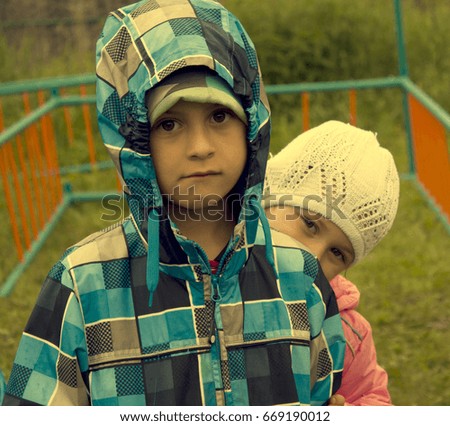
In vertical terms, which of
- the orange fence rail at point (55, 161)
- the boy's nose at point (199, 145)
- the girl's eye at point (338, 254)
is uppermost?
the orange fence rail at point (55, 161)

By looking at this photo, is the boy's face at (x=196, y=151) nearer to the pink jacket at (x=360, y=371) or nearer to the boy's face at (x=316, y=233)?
the boy's face at (x=316, y=233)

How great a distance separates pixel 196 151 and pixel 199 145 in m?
0.01

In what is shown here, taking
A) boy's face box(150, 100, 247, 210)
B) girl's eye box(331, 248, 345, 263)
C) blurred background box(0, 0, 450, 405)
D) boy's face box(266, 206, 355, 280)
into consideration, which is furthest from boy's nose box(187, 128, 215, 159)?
blurred background box(0, 0, 450, 405)

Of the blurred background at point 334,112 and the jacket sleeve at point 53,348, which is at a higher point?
the blurred background at point 334,112

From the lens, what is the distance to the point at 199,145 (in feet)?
6.12

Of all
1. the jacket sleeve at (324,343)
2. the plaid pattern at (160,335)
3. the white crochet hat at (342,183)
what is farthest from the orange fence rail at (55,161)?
the plaid pattern at (160,335)

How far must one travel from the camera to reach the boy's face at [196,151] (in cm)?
188

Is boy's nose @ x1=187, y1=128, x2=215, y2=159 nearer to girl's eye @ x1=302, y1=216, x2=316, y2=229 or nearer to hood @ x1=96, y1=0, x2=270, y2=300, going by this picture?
hood @ x1=96, y1=0, x2=270, y2=300

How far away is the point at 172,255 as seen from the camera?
200cm

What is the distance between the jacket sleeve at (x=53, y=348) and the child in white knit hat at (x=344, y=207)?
0.89 meters

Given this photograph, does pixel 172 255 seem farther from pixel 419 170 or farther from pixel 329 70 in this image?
pixel 329 70

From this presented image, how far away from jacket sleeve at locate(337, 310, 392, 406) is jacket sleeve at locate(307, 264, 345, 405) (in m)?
0.42

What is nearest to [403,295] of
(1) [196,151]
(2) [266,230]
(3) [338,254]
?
(3) [338,254]

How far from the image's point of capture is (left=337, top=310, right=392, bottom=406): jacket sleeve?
8.63 feet
